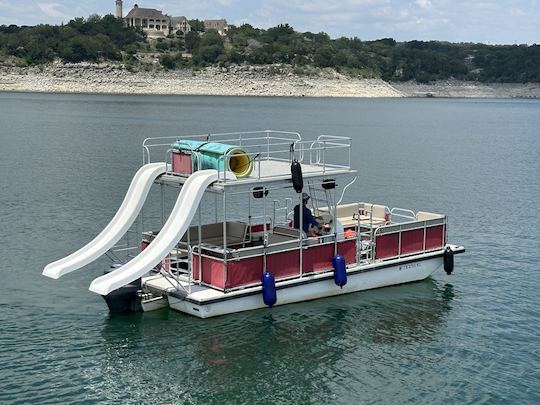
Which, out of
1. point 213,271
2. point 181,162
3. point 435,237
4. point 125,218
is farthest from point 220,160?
point 435,237

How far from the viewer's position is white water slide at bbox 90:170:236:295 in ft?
61.2

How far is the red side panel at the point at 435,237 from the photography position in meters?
23.8

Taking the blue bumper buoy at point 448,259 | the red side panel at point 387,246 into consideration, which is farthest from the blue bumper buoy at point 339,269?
the blue bumper buoy at point 448,259

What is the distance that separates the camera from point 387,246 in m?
22.8

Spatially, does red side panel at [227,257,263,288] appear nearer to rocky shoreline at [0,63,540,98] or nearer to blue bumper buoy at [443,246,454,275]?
blue bumper buoy at [443,246,454,275]

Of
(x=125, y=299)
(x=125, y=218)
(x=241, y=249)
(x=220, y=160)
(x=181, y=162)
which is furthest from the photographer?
(x=125, y=218)

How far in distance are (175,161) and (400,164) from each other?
37.4 meters

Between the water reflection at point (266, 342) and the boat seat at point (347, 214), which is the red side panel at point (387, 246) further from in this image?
the boat seat at point (347, 214)

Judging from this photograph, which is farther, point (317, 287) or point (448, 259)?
point (448, 259)

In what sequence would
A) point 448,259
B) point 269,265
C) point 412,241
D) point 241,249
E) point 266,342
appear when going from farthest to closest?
1. point 448,259
2. point 412,241
3. point 269,265
4. point 241,249
5. point 266,342

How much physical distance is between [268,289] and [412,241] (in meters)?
5.38

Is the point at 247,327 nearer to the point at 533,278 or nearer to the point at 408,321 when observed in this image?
the point at 408,321

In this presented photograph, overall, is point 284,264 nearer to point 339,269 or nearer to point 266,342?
point 339,269

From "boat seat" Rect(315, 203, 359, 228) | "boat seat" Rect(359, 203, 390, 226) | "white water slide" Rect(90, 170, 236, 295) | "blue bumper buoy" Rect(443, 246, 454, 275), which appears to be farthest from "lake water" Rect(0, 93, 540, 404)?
"boat seat" Rect(315, 203, 359, 228)
